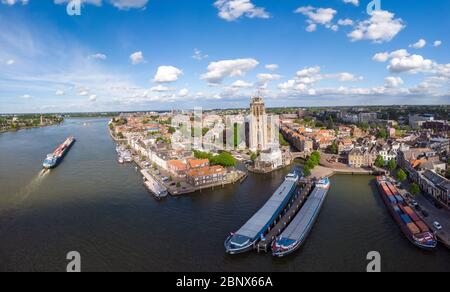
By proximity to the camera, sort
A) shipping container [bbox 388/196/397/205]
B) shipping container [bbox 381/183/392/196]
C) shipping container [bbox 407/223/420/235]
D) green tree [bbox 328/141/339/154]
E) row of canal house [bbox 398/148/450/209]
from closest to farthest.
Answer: shipping container [bbox 407/223/420/235] < shipping container [bbox 388/196/397/205] < row of canal house [bbox 398/148/450/209] < shipping container [bbox 381/183/392/196] < green tree [bbox 328/141/339/154]

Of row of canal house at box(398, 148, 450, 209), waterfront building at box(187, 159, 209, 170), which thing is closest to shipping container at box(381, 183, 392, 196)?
row of canal house at box(398, 148, 450, 209)

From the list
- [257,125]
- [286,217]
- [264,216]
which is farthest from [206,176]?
[257,125]

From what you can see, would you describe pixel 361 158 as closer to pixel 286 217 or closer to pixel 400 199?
pixel 400 199

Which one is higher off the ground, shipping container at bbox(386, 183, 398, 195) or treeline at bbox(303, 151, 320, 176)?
treeline at bbox(303, 151, 320, 176)

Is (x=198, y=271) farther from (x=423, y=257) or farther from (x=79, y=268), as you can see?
(x=423, y=257)

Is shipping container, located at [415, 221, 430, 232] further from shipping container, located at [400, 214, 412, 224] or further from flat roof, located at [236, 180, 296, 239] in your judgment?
flat roof, located at [236, 180, 296, 239]

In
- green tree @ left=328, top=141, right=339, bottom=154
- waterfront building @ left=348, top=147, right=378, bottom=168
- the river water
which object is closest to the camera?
the river water

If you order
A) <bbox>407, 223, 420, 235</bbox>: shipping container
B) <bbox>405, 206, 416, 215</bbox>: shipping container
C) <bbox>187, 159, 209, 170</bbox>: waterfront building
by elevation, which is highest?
<bbox>187, 159, 209, 170</bbox>: waterfront building
